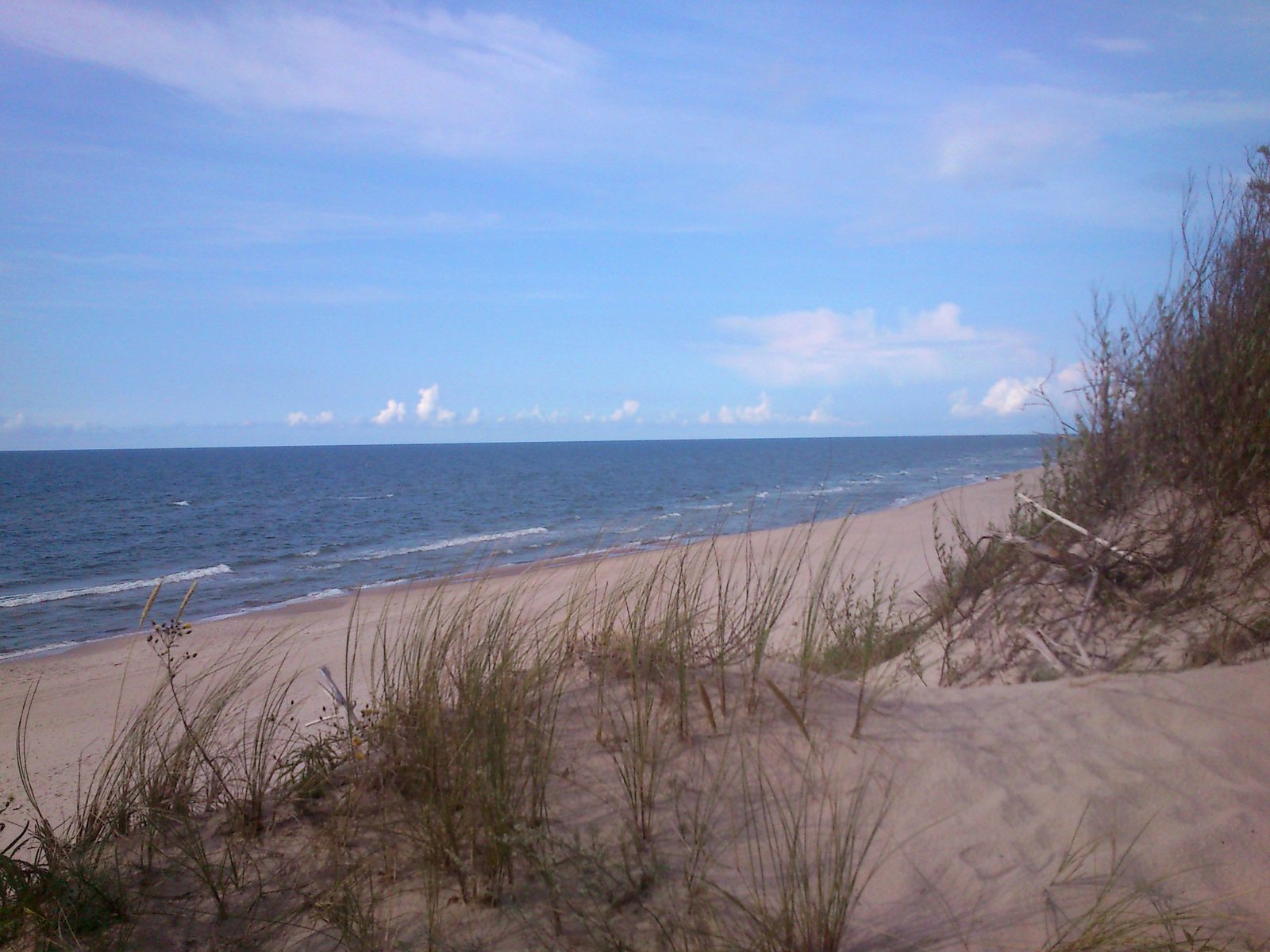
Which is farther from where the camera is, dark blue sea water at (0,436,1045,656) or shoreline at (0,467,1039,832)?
dark blue sea water at (0,436,1045,656)

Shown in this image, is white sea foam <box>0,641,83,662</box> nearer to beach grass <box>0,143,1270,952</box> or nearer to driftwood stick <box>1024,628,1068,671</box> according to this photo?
beach grass <box>0,143,1270,952</box>

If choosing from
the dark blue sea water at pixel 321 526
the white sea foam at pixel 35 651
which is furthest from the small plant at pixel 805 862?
the white sea foam at pixel 35 651

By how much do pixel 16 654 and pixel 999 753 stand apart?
15.6 meters

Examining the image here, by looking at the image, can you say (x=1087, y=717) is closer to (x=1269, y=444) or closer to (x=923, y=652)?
(x=923, y=652)

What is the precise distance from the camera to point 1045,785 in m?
3.10

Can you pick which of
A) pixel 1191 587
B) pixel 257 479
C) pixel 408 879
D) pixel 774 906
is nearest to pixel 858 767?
pixel 774 906

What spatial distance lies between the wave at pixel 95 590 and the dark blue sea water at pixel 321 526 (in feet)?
0.22

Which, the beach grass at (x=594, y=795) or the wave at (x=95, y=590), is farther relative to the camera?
the wave at (x=95, y=590)

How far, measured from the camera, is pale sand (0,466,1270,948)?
8.26ft

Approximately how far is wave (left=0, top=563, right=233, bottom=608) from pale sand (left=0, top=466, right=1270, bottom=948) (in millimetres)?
17286

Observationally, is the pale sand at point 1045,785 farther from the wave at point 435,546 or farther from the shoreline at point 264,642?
the wave at point 435,546

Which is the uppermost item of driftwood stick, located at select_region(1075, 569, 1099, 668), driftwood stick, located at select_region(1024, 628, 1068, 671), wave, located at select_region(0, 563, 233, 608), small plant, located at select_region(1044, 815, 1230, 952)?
driftwood stick, located at select_region(1075, 569, 1099, 668)

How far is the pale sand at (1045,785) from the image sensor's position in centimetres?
252

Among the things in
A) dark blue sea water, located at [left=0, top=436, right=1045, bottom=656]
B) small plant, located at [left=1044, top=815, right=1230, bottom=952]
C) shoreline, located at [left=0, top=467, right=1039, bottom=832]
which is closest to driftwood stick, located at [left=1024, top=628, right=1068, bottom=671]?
shoreline, located at [left=0, top=467, right=1039, bottom=832]
